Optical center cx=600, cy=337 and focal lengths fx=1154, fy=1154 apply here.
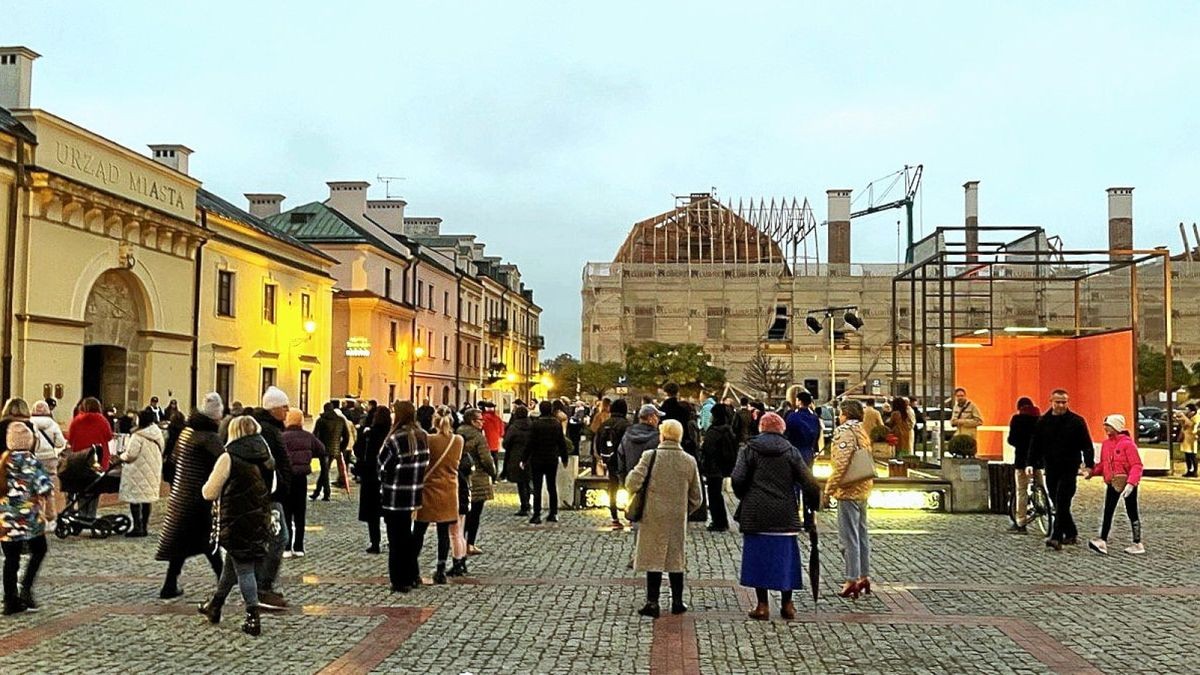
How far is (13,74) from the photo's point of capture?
27.4 m

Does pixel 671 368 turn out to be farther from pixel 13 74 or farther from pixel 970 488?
pixel 970 488

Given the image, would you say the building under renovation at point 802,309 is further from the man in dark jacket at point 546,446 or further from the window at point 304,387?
the man in dark jacket at point 546,446

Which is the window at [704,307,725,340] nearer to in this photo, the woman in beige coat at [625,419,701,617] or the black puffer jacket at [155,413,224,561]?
the woman in beige coat at [625,419,701,617]

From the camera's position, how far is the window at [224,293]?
30458 mm

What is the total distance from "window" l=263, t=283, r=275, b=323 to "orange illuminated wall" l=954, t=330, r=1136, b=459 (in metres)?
19.4

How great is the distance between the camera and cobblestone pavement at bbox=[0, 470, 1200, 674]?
26.2 feet

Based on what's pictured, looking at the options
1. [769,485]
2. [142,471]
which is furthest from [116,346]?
[769,485]

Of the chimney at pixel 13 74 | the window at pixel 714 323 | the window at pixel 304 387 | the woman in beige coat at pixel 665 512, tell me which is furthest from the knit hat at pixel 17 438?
the window at pixel 714 323

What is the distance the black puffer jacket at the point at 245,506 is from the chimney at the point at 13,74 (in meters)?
22.5

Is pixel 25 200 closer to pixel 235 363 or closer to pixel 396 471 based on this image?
pixel 235 363

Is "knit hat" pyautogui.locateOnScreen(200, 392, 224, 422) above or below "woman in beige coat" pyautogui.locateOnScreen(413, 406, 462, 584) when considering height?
above

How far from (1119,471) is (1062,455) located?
2.32 feet

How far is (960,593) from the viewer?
35.8 ft

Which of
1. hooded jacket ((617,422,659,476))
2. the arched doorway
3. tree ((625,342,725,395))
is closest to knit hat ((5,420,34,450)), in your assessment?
hooded jacket ((617,422,659,476))
